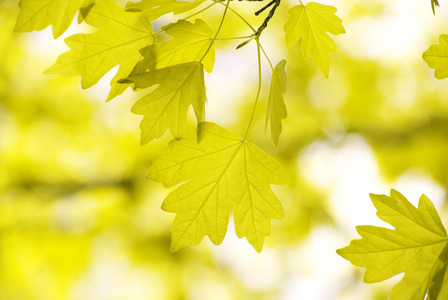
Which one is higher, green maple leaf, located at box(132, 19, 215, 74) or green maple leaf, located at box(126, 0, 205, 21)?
green maple leaf, located at box(126, 0, 205, 21)

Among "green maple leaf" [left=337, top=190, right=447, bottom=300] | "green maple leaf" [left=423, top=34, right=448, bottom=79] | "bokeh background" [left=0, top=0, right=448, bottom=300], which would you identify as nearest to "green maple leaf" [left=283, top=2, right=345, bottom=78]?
"green maple leaf" [left=423, top=34, right=448, bottom=79]

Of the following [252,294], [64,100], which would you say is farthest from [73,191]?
[252,294]

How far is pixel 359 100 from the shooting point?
4.16 meters

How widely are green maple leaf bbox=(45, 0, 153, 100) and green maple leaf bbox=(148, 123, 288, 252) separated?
7.1 inches

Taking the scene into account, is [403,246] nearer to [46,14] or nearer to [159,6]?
[159,6]

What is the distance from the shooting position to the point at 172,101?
821 mm

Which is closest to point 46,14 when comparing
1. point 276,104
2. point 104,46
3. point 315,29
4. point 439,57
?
point 104,46

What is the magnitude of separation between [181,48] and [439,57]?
46 centimetres

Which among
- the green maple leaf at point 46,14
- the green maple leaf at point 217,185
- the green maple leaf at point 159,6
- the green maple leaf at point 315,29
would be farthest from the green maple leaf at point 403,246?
the green maple leaf at point 46,14

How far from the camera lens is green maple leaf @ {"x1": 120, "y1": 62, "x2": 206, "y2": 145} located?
0.80 meters

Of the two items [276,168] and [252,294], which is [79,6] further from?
[252,294]

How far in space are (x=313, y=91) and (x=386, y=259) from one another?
3550 mm

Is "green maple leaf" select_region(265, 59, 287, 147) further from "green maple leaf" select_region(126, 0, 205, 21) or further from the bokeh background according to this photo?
the bokeh background

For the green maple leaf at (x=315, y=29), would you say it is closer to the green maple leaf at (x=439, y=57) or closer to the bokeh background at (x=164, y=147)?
the green maple leaf at (x=439, y=57)
